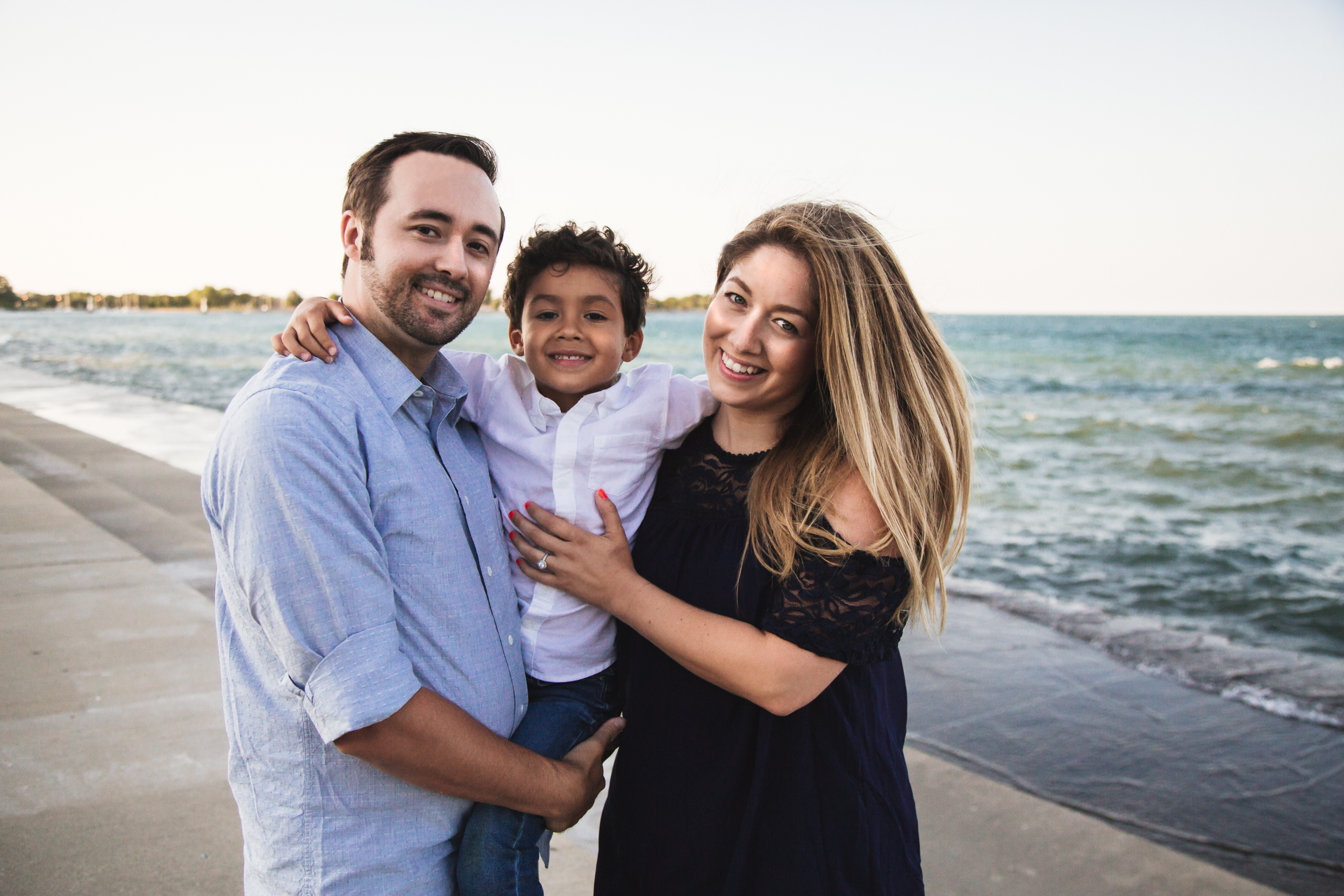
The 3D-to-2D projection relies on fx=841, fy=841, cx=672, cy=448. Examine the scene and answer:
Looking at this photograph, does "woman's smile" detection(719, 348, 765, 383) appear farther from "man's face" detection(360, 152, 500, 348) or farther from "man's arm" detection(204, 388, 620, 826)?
"man's arm" detection(204, 388, 620, 826)

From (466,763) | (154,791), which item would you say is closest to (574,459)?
(466,763)

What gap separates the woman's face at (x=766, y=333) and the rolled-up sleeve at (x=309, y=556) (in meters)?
0.94

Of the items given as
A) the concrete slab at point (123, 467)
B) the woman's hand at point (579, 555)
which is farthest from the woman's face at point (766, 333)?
the concrete slab at point (123, 467)

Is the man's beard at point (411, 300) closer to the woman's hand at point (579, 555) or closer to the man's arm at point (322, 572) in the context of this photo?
the man's arm at point (322, 572)

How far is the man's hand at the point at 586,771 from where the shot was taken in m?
1.74

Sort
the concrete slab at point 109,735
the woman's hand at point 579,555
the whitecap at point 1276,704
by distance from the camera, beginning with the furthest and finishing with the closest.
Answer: the whitecap at point 1276,704, the concrete slab at point 109,735, the woman's hand at point 579,555

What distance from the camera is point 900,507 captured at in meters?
1.78

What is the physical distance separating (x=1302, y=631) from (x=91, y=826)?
7.97m

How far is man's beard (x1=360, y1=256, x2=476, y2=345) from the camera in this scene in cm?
174

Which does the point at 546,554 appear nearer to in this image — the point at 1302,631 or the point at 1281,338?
the point at 1302,631

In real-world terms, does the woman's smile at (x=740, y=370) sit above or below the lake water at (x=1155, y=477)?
above

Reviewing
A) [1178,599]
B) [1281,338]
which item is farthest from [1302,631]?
[1281,338]

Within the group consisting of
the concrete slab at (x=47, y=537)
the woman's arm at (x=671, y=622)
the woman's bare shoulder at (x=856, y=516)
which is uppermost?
the woman's bare shoulder at (x=856, y=516)

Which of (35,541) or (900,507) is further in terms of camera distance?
(35,541)
